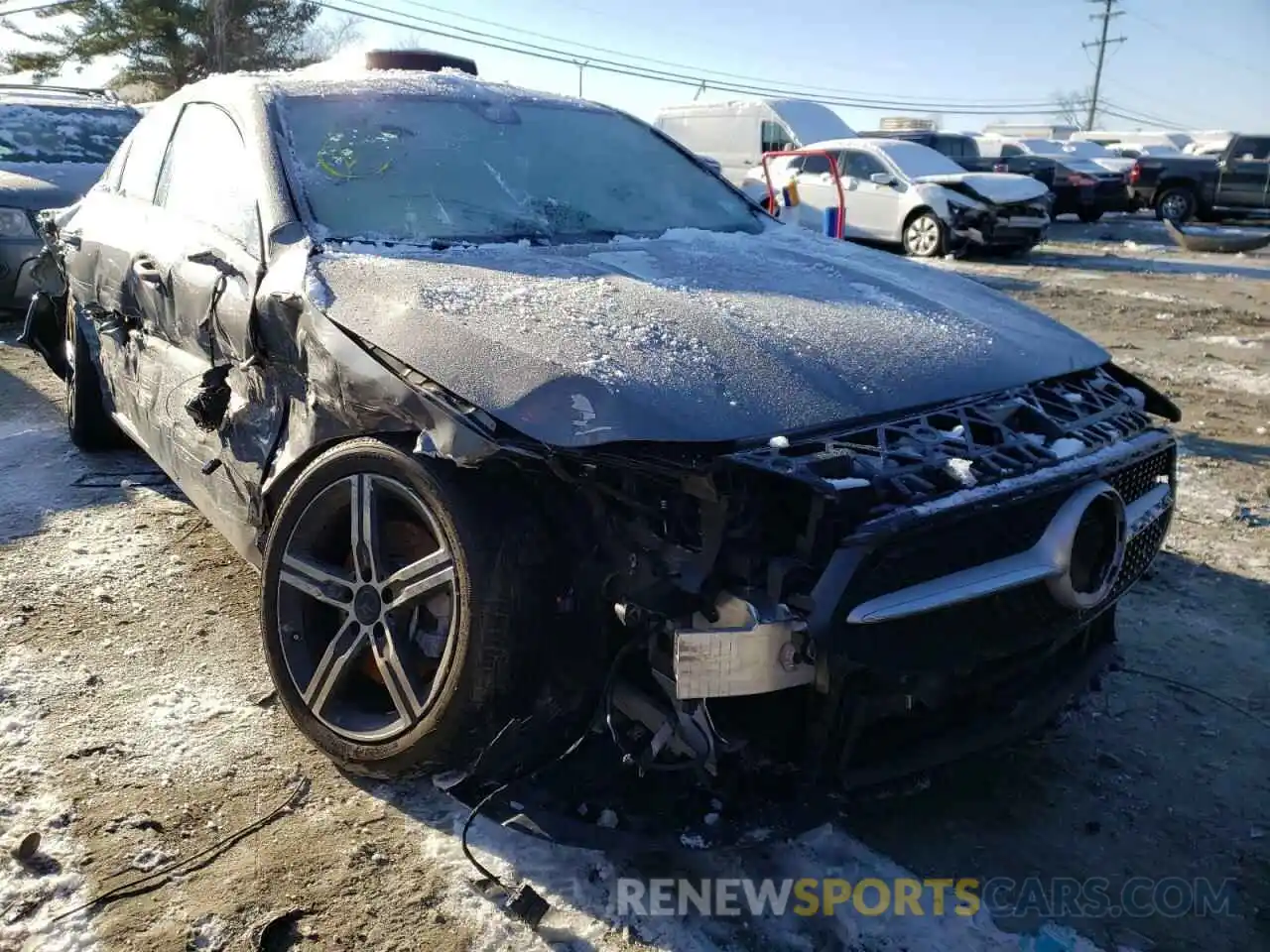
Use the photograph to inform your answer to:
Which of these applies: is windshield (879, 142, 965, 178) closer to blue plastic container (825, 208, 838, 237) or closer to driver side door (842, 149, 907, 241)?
driver side door (842, 149, 907, 241)

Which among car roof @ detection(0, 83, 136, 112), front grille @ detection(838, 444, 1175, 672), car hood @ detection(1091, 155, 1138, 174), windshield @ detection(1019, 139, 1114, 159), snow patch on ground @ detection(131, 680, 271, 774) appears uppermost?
car roof @ detection(0, 83, 136, 112)

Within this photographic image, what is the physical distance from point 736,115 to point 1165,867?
17.1 metres

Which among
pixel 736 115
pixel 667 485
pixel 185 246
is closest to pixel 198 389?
pixel 185 246

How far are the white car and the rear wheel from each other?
10017 mm

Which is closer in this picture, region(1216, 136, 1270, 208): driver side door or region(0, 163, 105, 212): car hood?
region(0, 163, 105, 212): car hood

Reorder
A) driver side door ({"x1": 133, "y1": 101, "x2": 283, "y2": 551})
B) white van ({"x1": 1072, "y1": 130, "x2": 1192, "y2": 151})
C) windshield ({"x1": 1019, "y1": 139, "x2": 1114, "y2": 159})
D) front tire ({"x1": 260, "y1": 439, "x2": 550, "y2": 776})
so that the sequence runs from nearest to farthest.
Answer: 1. front tire ({"x1": 260, "y1": 439, "x2": 550, "y2": 776})
2. driver side door ({"x1": 133, "y1": 101, "x2": 283, "y2": 551})
3. windshield ({"x1": 1019, "y1": 139, "x2": 1114, "y2": 159})
4. white van ({"x1": 1072, "y1": 130, "x2": 1192, "y2": 151})

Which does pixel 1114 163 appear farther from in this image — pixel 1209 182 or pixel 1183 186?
pixel 1209 182

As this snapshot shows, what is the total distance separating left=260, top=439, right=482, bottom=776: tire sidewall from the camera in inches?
90.4

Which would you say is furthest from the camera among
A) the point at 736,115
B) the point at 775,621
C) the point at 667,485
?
the point at 736,115

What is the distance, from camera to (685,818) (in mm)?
2285

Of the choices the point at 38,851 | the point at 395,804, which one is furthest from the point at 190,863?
the point at 395,804

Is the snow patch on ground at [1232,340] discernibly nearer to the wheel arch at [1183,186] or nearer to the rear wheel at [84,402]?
the rear wheel at [84,402]

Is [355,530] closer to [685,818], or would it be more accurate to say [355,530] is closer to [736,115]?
[685,818]

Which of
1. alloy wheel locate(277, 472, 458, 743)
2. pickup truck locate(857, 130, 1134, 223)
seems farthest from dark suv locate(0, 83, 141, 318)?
pickup truck locate(857, 130, 1134, 223)
